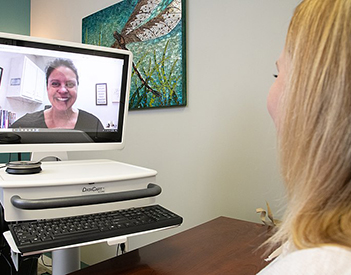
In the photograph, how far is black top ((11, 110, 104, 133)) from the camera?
3.28ft

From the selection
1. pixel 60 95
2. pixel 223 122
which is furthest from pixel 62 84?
pixel 223 122

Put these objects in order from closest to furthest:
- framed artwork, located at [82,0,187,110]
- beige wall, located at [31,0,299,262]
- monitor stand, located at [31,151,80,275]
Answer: monitor stand, located at [31,151,80,275] → beige wall, located at [31,0,299,262] → framed artwork, located at [82,0,187,110]

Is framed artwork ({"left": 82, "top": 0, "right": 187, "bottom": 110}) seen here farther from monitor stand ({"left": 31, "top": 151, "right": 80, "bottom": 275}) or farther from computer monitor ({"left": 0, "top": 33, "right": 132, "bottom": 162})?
monitor stand ({"left": 31, "top": 151, "right": 80, "bottom": 275})

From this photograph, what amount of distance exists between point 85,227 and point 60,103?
45 centimetres

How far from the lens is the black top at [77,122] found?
1000 millimetres

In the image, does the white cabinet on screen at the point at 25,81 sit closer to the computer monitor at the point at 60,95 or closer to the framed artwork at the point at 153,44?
the computer monitor at the point at 60,95

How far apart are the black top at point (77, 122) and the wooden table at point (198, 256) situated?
1.43ft

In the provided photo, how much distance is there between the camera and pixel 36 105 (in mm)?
1016

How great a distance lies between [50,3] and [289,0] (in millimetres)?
2127

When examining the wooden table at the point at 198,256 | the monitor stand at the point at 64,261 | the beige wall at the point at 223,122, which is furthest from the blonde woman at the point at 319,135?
the beige wall at the point at 223,122

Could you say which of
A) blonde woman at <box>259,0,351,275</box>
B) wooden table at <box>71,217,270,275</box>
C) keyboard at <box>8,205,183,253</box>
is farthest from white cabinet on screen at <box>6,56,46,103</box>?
blonde woman at <box>259,0,351,275</box>

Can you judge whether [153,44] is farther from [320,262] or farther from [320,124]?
[320,262]

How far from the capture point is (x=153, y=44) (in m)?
1.81

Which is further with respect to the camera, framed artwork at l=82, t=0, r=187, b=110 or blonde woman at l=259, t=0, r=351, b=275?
framed artwork at l=82, t=0, r=187, b=110
